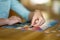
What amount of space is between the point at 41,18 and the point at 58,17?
0.24 meters

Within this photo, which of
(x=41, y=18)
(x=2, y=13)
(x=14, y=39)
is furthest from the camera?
(x=2, y=13)

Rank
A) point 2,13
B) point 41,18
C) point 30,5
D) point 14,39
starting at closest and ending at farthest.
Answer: point 14,39, point 41,18, point 2,13, point 30,5

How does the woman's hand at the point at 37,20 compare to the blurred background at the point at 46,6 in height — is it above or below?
below

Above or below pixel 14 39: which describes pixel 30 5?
above

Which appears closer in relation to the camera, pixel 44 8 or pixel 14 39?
pixel 14 39

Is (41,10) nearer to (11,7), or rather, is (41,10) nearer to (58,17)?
(58,17)

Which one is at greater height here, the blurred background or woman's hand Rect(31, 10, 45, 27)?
the blurred background

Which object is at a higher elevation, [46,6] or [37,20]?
[46,6]

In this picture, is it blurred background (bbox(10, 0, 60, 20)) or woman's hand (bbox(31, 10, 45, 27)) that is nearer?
woman's hand (bbox(31, 10, 45, 27))

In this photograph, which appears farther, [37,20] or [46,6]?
[46,6]

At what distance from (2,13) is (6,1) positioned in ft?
0.42

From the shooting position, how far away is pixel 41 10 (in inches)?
53.7

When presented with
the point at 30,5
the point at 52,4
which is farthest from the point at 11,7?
the point at 52,4

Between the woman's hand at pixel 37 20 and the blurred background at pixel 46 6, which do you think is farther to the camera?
the blurred background at pixel 46 6
